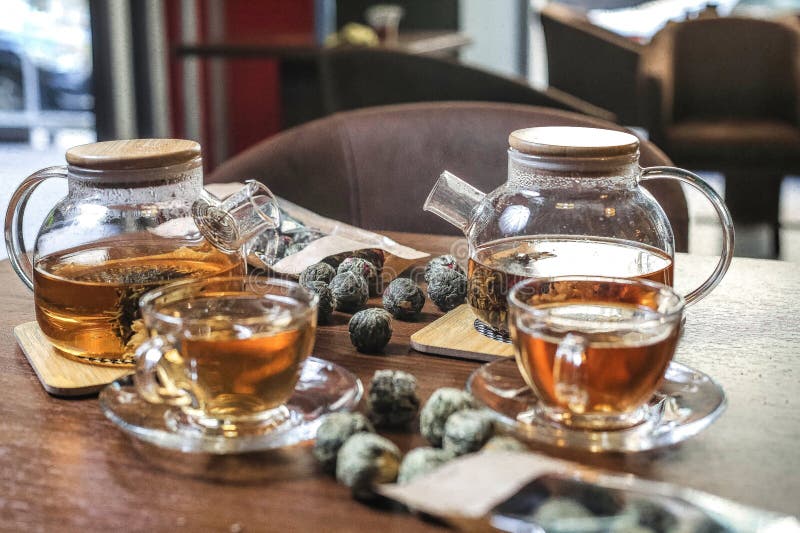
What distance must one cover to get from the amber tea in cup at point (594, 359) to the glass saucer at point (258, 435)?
14 centimetres

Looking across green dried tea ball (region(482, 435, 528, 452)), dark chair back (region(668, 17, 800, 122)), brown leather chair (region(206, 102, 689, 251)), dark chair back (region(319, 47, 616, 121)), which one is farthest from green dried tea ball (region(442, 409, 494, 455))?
dark chair back (region(668, 17, 800, 122))

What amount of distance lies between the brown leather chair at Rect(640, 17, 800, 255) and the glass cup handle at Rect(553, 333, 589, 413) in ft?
10.1

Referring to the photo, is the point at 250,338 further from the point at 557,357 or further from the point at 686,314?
the point at 686,314

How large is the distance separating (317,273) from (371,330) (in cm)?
16

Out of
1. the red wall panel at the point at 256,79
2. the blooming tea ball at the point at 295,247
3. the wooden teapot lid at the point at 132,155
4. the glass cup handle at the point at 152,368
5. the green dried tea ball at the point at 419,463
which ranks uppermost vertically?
the wooden teapot lid at the point at 132,155

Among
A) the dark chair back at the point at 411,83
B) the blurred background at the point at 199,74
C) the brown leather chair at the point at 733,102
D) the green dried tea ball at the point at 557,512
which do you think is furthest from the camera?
the blurred background at the point at 199,74

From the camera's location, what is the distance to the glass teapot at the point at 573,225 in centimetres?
87

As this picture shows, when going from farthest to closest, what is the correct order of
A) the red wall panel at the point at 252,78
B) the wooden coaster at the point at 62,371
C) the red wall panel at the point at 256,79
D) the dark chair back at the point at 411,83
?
1. the red wall panel at the point at 256,79
2. the red wall panel at the point at 252,78
3. the dark chair back at the point at 411,83
4. the wooden coaster at the point at 62,371

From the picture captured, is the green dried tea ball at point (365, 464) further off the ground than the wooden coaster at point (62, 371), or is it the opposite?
the green dried tea ball at point (365, 464)

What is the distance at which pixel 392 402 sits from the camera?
0.71m

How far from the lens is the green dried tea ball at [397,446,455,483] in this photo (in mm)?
604

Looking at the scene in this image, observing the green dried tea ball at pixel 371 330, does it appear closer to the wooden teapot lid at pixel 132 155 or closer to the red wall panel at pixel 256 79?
the wooden teapot lid at pixel 132 155

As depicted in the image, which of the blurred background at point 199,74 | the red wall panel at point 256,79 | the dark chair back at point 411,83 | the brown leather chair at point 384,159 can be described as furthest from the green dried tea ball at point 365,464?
the red wall panel at point 256,79

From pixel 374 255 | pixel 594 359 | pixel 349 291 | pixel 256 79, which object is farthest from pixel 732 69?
pixel 594 359
